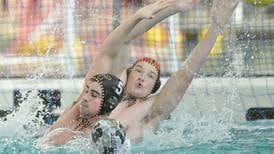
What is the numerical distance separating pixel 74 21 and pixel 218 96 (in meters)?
1.50

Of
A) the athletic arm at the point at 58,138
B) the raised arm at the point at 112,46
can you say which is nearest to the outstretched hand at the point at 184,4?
the raised arm at the point at 112,46

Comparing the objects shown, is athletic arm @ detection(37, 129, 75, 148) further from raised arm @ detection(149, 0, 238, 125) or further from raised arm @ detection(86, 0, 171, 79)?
raised arm @ detection(149, 0, 238, 125)

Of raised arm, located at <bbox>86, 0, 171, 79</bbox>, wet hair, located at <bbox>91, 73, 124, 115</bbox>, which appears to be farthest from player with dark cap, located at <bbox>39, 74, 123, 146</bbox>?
raised arm, located at <bbox>86, 0, 171, 79</bbox>

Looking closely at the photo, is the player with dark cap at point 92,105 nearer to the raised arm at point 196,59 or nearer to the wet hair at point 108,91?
the wet hair at point 108,91

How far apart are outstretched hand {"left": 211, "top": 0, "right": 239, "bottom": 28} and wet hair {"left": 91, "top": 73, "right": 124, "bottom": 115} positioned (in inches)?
28.4

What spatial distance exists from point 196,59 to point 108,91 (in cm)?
65

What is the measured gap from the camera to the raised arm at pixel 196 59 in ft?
12.2

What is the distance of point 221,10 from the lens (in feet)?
12.3

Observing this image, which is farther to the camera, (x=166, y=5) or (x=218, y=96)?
(x=218, y=96)

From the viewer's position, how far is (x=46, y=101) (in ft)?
17.1

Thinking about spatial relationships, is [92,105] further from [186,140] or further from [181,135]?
[181,135]

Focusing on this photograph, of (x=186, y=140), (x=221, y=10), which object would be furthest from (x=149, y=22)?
(x=186, y=140)

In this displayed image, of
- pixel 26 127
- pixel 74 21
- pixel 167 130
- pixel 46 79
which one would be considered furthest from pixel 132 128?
pixel 74 21

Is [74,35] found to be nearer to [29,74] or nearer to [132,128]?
[29,74]
